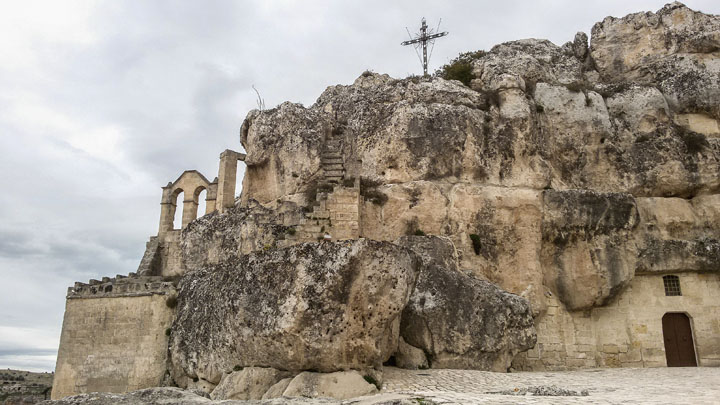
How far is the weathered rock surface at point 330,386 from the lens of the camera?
9.83 meters

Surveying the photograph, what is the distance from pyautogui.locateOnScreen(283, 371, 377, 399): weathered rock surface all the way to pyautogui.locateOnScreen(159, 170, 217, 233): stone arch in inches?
703

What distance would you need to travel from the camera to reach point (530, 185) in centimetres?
1877

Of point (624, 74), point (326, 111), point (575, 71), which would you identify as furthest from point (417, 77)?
point (624, 74)

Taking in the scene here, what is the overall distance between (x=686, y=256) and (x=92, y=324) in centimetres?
2060

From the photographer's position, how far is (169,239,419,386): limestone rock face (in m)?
10.3

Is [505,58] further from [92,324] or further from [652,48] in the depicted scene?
[92,324]

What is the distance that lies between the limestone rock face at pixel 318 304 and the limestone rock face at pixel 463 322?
215 cm

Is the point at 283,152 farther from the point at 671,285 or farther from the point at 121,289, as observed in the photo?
the point at 671,285

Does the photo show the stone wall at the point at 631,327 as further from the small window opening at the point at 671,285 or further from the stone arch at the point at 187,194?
the stone arch at the point at 187,194

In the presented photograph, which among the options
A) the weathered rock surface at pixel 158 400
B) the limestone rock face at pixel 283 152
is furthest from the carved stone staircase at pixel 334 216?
the weathered rock surface at pixel 158 400

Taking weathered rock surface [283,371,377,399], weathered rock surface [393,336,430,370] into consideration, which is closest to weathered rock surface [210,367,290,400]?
weathered rock surface [283,371,377,399]

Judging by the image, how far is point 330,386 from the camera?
10.0m

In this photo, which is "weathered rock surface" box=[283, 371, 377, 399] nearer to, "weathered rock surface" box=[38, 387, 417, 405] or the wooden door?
"weathered rock surface" box=[38, 387, 417, 405]

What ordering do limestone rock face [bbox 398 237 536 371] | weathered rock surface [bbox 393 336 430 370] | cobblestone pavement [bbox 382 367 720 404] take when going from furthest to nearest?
limestone rock face [bbox 398 237 536 371] < weathered rock surface [bbox 393 336 430 370] < cobblestone pavement [bbox 382 367 720 404]
